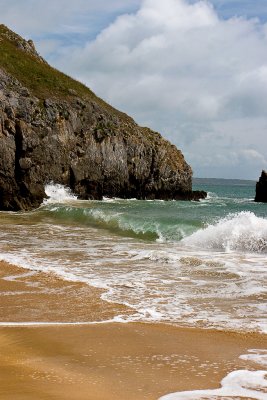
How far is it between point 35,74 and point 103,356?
50.6 m

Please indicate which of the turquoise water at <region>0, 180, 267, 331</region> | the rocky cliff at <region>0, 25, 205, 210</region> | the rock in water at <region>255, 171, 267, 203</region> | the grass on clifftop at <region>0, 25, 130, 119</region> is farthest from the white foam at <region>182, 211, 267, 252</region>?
the rock in water at <region>255, 171, 267, 203</region>

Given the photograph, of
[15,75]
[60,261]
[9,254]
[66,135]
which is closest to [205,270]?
[60,261]

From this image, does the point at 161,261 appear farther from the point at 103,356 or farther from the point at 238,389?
the point at 238,389

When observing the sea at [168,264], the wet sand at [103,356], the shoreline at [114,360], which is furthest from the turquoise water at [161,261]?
the shoreline at [114,360]

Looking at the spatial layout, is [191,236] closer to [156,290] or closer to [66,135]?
[156,290]

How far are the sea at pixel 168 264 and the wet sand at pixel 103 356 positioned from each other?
1.14 feet

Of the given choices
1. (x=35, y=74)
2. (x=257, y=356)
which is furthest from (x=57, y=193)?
(x=257, y=356)

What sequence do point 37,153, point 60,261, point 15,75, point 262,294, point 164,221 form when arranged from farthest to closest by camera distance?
point 15,75 < point 37,153 < point 164,221 < point 60,261 < point 262,294

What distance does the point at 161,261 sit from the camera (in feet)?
49.4

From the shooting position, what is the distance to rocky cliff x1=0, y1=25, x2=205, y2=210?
36094 mm

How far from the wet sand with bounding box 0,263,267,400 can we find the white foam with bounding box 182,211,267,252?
36.3 ft

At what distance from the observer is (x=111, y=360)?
19.9 ft

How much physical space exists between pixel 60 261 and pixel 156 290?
190 inches

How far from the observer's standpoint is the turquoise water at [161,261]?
919 cm
